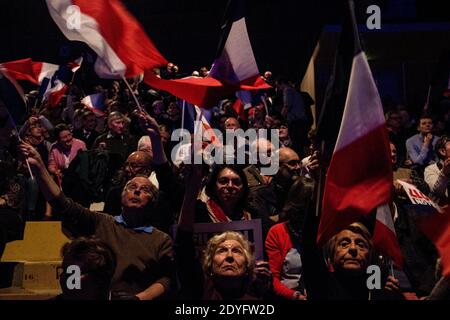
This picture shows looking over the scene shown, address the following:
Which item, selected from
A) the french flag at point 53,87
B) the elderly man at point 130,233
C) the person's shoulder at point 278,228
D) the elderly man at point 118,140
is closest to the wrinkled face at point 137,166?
the elderly man at point 130,233

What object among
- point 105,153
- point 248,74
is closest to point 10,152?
point 105,153

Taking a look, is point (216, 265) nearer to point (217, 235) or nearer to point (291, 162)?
point (217, 235)

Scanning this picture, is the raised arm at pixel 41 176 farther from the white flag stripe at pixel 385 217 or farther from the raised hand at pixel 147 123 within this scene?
the white flag stripe at pixel 385 217

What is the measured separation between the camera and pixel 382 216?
4715 millimetres

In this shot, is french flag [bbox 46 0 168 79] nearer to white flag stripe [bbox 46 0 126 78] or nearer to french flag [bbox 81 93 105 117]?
white flag stripe [bbox 46 0 126 78]

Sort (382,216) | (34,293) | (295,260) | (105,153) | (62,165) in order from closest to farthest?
(382,216) < (295,260) < (34,293) < (105,153) < (62,165)

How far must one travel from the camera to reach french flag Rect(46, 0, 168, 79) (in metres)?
5.62

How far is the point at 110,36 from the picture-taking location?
224 inches

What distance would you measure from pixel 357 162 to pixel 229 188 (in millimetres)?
1670

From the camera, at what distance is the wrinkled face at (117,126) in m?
9.23

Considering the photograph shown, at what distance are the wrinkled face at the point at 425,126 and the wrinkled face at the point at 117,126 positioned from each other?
11.5ft

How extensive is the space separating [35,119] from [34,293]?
10.4 feet

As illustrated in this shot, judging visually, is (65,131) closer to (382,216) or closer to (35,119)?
(35,119)

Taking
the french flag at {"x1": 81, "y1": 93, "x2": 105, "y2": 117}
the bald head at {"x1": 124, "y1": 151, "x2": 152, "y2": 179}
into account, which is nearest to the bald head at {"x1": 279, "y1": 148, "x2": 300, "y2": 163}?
the bald head at {"x1": 124, "y1": 151, "x2": 152, "y2": 179}
